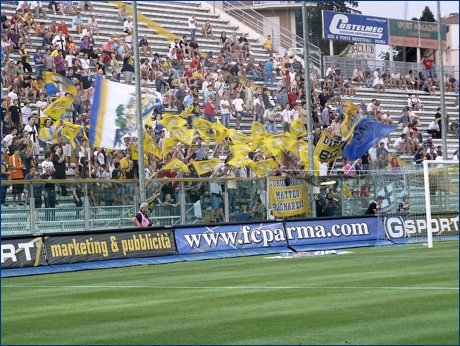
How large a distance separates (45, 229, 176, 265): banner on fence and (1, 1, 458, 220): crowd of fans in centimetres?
206

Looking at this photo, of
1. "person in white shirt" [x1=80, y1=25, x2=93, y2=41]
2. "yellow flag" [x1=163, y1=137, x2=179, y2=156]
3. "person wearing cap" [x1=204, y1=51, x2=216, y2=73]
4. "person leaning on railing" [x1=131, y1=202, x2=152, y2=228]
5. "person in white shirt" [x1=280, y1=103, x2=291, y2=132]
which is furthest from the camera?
"person wearing cap" [x1=204, y1=51, x2=216, y2=73]

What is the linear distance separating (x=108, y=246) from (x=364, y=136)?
465 inches

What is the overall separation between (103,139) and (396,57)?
49433mm

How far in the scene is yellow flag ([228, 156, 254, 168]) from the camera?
29.1 meters

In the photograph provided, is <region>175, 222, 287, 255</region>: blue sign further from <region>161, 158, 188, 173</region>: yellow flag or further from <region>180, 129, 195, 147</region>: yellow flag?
<region>180, 129, 195, 147</region>: yellow flag

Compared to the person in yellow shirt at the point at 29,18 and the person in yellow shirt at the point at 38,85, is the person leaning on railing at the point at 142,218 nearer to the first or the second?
the person in yellow shirt at the point at 38,85

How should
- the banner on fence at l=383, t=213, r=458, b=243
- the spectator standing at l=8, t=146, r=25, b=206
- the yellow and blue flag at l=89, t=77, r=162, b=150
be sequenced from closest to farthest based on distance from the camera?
1. the yellow and blue flag at l=89, t=77, r=162, b=150
2. the spectator standing at l=8, t=146, r=25, b=206
3. the banner on fence at l=383, t=213, r=458, b=243

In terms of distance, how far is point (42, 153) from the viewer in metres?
28.0

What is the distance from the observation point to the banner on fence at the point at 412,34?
56.6 metres

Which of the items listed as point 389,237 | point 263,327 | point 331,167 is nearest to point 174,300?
point 263,327

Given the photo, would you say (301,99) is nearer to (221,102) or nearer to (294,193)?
(221,102)

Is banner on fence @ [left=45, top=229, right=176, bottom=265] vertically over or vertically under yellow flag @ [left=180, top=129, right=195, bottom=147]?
under

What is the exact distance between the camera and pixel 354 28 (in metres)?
51.6

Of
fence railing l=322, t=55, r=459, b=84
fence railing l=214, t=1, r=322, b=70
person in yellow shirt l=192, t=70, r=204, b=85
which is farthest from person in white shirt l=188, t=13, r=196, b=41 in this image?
fence railing l=322, t=55, r=459, b=84
